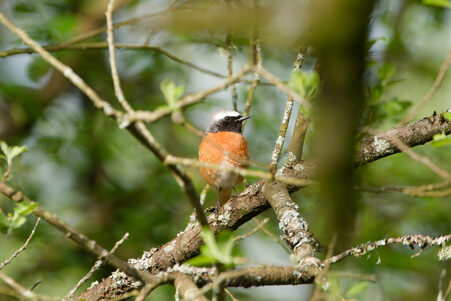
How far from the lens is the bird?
21.2ft

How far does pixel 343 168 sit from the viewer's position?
168 cm

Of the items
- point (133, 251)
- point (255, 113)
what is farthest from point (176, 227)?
point (255, 113)

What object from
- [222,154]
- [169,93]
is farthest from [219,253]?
[222,154]

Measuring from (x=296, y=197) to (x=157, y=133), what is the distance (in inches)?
128

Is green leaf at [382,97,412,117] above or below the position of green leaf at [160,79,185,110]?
above

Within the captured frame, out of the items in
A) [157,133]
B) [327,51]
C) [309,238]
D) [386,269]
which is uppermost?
[157,133]

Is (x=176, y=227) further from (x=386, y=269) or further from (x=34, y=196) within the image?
(x=386, y=269)

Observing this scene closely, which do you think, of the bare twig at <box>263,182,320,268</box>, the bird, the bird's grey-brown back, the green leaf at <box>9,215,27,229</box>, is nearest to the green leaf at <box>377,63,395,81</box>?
the bare twig at <box>263,182,320,268</box>

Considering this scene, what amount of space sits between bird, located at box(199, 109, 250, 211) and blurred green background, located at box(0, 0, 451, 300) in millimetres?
759

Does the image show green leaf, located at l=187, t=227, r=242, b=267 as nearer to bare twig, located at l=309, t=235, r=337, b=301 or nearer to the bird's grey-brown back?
bare twig, located at l=309, t=235, r=337, b=301

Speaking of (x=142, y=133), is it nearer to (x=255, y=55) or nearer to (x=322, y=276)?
(x=322, y=276)

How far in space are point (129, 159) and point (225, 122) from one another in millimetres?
2502

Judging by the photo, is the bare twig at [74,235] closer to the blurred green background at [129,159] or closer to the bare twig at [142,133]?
the bare twig at [142,133]

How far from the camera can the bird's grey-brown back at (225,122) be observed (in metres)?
7.24
